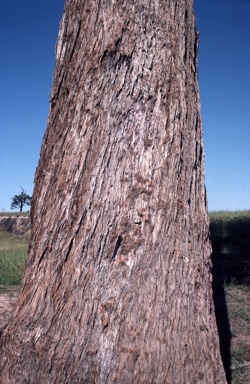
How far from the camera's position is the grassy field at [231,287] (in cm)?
427

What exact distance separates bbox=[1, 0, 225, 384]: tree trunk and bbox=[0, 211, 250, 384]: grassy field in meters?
2.15

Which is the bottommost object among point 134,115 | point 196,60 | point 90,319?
point 90,319

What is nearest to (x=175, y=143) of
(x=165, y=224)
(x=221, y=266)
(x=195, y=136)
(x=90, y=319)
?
(x=195, y=136)

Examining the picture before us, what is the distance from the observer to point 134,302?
208 cm

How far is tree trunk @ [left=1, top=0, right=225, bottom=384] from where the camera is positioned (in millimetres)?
2051

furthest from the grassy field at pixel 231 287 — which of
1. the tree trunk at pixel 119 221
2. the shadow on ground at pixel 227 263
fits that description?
the tree trunk at pixel 119 221

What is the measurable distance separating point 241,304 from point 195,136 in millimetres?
4544

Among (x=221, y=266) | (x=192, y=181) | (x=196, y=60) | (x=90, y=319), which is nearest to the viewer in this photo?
(x=90, y=319)

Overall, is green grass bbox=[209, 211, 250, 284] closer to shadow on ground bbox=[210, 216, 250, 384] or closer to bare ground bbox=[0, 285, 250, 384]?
shadow on ground bbox=[210, 216, 250, 384]

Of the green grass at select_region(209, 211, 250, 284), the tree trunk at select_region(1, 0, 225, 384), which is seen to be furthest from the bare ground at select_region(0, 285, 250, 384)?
the tree trunk at select_region(1, 0, 225, 384)

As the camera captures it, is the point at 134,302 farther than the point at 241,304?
No

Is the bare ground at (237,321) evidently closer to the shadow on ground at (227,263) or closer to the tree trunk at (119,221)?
the shadow on ground at (227,263)

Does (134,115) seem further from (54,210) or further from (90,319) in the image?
(90,319)

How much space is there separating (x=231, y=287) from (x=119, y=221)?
556 centimetres
